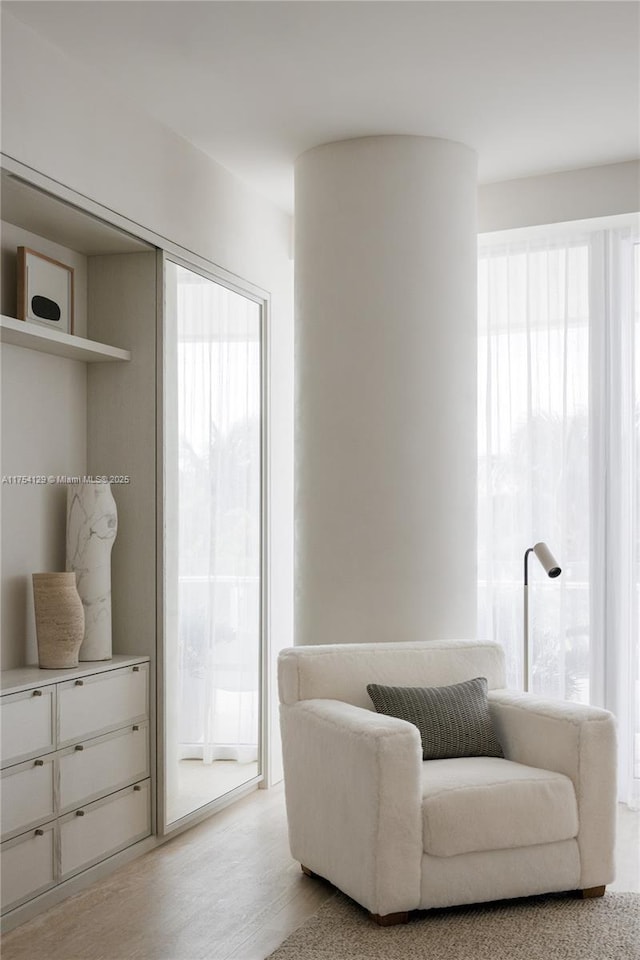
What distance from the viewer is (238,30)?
3160 mm

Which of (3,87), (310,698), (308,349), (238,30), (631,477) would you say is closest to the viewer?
(3,87)

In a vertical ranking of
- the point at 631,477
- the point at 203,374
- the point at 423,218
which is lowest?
the point at 631,477

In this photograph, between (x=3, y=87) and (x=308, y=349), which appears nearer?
(x=3, y=87)

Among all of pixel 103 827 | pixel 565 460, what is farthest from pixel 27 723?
pixel 565 460

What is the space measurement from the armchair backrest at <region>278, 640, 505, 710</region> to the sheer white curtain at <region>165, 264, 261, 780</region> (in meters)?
0.63

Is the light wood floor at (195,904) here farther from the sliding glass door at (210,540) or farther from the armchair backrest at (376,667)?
the armchair backrest at (376,667)

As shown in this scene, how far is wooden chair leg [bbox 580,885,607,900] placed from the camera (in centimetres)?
317

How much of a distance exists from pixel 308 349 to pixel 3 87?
166 centimetres

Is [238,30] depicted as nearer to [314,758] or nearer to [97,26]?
[97,26]

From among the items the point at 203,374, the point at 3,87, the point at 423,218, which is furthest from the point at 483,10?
the point at 203,374

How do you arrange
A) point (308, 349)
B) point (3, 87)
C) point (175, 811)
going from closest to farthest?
point (3, 87)
point (175, 811)
point (308, 349)

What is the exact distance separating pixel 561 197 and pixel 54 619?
293cm

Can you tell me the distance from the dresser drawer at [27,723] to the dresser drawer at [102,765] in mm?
130

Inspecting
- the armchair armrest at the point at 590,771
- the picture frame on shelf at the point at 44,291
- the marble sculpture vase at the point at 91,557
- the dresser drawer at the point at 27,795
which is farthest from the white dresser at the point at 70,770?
the armchair armrest at the point at 590,771
